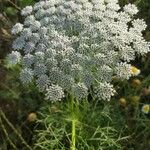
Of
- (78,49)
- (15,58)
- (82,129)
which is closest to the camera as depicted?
(78,49)

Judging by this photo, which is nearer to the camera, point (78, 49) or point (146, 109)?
point (78, 49)

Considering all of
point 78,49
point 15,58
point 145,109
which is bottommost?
point 145,109

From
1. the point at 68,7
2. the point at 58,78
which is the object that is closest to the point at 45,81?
the point at 58,78

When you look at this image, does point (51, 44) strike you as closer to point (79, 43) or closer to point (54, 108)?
point (79, 43)

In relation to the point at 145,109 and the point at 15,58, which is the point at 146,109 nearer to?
the point at 145,109

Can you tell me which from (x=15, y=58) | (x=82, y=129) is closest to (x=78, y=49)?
(x=15, y=58)
